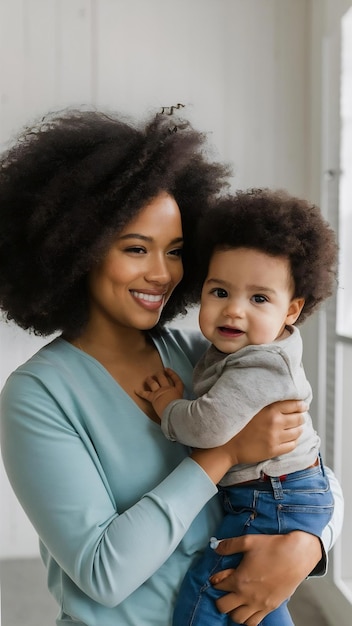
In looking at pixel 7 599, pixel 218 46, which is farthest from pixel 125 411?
pixel 218 46

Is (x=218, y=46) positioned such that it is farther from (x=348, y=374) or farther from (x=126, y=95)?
(x=348, y=374)

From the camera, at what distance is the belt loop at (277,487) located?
1.16 metres

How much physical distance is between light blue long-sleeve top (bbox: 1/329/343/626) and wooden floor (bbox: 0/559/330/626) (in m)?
1.47

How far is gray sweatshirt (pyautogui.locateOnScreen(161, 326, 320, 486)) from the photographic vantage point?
109cm

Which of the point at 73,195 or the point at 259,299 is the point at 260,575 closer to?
the point at 259,299

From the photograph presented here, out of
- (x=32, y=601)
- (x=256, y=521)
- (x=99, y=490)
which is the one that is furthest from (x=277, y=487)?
(x=32, y=601)

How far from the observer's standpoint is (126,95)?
2.71 m

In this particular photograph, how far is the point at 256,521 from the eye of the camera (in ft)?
3.78

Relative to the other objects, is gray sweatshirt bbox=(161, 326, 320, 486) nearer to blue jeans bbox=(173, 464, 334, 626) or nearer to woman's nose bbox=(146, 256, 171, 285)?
blue jeans bbox=(173, 464, 334, 626)

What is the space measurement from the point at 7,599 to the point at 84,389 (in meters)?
1.76

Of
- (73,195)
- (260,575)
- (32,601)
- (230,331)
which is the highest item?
(73,195)

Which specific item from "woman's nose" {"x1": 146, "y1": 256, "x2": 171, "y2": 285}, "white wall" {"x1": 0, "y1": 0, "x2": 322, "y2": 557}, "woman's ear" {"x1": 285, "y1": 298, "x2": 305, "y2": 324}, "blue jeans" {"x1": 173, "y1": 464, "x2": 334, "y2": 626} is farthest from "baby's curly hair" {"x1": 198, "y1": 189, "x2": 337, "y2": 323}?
"white wall" {"x1": 0, "y1": 0, "x2": 322, "y2": 557}

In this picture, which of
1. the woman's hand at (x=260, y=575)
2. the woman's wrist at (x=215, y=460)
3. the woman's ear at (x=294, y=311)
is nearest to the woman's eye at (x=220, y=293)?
the woman's ear at (x=294, y=311)

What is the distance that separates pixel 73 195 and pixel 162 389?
1.17ft
